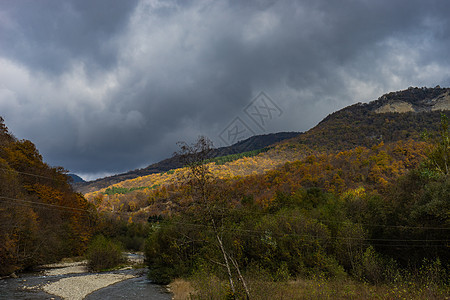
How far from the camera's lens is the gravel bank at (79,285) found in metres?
26.3

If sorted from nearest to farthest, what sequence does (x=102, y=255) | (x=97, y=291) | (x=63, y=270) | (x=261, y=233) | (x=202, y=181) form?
(x=202, y=181)
(x=97, y=291)
(x=261, y=233)
(x=63, y=270)
(x=102, y=255)

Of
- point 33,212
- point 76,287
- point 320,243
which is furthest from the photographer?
point 33,212

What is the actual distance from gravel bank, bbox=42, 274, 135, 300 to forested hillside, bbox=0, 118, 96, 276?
6784 mm

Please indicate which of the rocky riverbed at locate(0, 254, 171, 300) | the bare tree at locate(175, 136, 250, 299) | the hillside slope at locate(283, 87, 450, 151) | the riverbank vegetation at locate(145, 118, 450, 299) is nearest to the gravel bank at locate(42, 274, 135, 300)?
the rocky riverbed at locate(0, 254, 171, 300)

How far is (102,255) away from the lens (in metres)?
44.9

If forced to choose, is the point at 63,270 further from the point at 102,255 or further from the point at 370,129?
the point at 370,129

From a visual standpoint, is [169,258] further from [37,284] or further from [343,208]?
[343,208]

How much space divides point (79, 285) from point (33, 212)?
14.7m

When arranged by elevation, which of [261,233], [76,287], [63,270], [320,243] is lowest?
[63,270]

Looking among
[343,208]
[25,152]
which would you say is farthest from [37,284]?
[343,208]

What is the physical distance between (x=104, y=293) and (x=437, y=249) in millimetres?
31076

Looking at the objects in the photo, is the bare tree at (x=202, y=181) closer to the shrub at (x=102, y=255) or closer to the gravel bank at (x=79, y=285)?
the gravel bank at (x=79, y=285)

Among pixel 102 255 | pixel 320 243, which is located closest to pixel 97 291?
pixel 102 255

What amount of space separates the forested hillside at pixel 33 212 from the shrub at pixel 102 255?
536 cm
